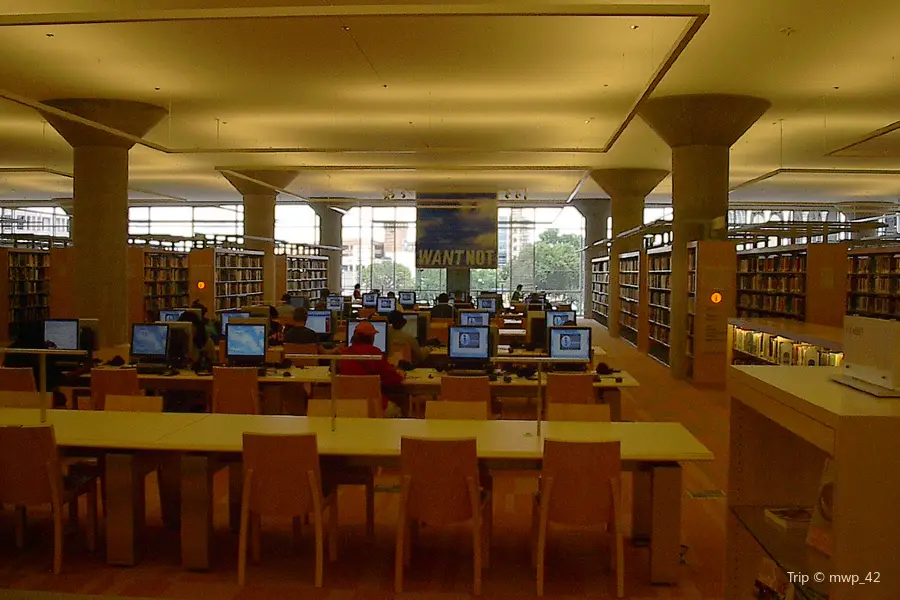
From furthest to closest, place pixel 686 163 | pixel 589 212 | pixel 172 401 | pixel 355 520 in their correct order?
pixel 589 212
pixel 686 163
pixel 172 401
pixel 355 520

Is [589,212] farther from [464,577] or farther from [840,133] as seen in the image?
[464,577]

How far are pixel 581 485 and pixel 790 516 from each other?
199cm

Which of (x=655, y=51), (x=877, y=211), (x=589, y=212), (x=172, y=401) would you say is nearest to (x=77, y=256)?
(x=172, y=401)

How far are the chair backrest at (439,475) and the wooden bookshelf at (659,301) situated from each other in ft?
37.0

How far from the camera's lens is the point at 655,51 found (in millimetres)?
9047

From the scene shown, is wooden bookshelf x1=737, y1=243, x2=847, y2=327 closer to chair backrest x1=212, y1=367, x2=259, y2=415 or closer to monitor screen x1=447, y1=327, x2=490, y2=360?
monitor screen x1=447, y1=327, x2=490, y2=360

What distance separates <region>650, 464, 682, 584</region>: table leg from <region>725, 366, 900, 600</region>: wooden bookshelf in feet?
6.52

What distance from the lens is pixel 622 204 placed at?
2100cm

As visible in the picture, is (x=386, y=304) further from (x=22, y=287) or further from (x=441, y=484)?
(x=441, y=484)

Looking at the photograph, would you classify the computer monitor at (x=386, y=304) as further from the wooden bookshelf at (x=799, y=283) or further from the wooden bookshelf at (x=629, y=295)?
the wooden bookshelf at (x=799, y=283)

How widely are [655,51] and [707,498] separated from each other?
5.35 m

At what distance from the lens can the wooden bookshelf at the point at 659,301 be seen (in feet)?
49.6

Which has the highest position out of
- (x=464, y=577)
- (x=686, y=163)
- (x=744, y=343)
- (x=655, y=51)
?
(x=655, y=51)

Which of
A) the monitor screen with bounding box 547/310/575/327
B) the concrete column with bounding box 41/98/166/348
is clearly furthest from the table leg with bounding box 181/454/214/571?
A: the concrete column with bounding box 41/98/166/348
